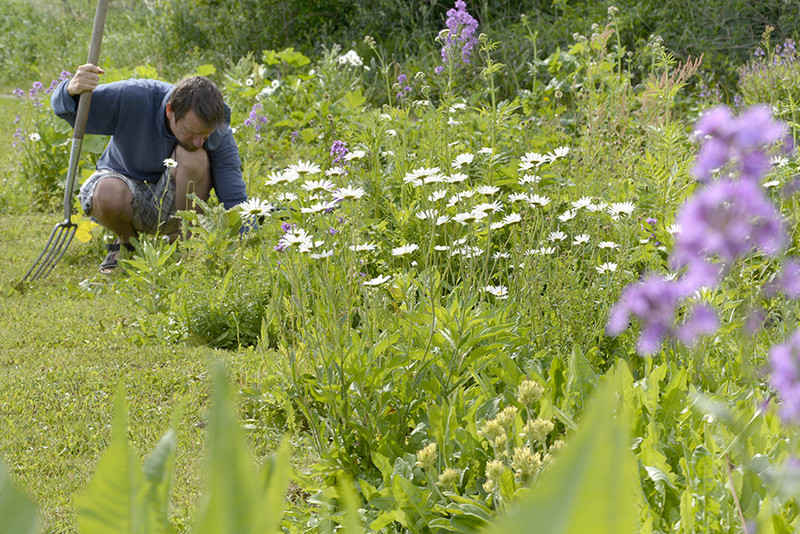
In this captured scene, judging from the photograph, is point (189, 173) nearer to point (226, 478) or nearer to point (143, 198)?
point (143, 198)

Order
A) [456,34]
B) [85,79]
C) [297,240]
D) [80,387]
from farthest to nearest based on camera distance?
[85,79], [456,34], [80,387], [297,240]

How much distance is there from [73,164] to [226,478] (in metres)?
4.02

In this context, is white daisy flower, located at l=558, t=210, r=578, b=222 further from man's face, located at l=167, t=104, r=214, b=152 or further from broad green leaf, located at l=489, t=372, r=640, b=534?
broad green leaf, located at l=489, t=372, r=640, b=534

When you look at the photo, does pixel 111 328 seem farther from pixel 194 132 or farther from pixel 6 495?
pixel 6 495

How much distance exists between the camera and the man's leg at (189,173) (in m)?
4.10

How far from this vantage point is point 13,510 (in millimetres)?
391

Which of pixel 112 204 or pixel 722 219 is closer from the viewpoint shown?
pixel 722 219

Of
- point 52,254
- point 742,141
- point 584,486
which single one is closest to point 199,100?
point 52,254

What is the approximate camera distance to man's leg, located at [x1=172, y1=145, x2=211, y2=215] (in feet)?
13.5

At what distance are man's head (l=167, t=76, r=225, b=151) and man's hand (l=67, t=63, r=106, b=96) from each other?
37 cm

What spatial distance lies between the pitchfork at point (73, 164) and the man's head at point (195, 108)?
0.41 metres

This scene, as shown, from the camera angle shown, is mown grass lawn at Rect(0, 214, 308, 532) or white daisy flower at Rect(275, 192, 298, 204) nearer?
white daisy flower at Rect(275, 192, 298, 204)

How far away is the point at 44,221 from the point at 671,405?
4341mm

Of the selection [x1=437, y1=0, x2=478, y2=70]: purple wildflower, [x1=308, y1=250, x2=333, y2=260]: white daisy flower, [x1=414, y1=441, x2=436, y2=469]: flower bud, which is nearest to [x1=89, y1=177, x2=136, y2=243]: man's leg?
[x1=437, y1=0, x2=478, y2=70]: purple wildflower
